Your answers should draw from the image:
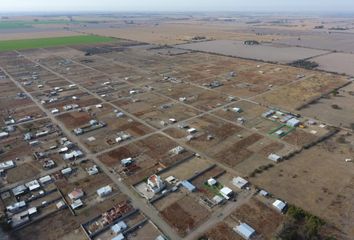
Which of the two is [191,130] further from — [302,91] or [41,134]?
[302,91]

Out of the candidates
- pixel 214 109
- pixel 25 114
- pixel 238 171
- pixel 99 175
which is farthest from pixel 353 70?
pixel 25 114

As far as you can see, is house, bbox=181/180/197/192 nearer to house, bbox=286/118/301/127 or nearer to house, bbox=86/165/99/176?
house, bbox=86/165/99/176

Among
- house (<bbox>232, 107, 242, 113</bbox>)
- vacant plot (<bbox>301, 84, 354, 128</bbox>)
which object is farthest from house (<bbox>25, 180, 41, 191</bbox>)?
vacant plot (<bbox>301, 84, 354, 128</bbox>)

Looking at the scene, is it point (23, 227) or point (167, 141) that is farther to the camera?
point (167, 141)

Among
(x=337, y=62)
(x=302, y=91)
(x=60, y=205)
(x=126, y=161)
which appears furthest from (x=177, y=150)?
(x=337, y=62)

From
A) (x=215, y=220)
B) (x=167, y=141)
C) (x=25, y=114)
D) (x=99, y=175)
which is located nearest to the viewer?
(x=215, y=220)

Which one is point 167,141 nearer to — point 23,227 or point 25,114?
point 23,227

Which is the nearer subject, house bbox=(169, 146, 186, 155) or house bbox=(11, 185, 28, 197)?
house bbox=(11, 185, 28, 197)

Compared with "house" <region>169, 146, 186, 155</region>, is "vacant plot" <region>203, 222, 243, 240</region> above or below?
below
